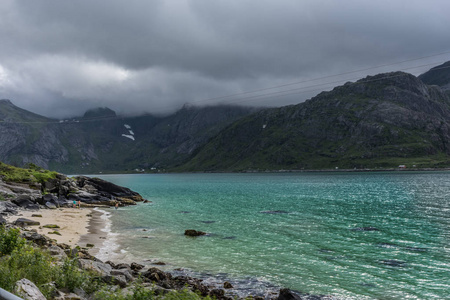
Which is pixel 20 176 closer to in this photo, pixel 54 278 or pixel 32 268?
pixel 54 278

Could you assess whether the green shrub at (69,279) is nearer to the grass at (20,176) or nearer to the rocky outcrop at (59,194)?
the rocky outcrop at (59,194)

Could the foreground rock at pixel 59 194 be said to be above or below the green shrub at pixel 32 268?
below

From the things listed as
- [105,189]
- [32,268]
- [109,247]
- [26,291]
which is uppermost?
[26,291]

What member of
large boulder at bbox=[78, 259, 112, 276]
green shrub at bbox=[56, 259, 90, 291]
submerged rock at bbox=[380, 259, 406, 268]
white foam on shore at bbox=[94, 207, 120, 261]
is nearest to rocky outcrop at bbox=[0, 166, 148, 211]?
white foam on shore at bbox=[94, 207, 120, 261]

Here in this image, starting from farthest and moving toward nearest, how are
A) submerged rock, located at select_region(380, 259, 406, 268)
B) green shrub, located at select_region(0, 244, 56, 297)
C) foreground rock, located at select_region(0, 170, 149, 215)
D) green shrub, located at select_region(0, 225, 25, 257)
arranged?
foreground rock, located at select_region(0, 170, 149, 215)
submerged rock, located at select_region(380, 259, 406, 268)
green shrub, located at select_region(0, 225, 25, 257)
green shrub, located at select_region(0, 244, 56, 297)

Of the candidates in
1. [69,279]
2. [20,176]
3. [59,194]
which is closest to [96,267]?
[69,279]

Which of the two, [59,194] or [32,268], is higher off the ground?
[32,268]

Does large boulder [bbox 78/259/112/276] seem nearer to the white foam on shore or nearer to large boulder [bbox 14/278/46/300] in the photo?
large boulder [bbox 14/278/46/300]

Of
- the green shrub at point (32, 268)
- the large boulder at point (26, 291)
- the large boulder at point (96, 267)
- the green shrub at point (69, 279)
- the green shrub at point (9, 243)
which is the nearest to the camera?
the large boulder at point (26, 291)

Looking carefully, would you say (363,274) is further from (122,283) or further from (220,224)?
(220,224)

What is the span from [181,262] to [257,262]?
6639 millimetres

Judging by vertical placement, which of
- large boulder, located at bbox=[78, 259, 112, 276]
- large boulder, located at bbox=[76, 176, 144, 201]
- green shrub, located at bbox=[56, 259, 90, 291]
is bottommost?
large boulder, located at bbox=[76, 176, 144, 201]

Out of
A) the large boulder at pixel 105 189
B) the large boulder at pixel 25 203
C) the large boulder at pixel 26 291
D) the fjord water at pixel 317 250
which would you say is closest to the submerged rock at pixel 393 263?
the fjord water at pixel 317 250

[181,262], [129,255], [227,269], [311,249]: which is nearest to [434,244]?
[311,249]
